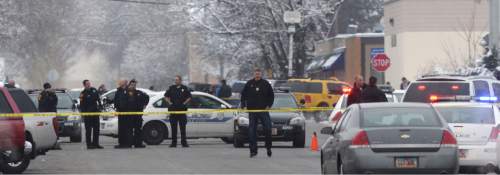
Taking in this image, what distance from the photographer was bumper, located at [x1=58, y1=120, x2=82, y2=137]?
3319 centimetres

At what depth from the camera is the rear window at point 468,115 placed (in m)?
20.2

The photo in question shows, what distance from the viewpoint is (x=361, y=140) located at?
15797 millimetres

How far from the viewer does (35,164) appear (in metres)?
23.2

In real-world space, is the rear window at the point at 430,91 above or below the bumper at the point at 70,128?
above

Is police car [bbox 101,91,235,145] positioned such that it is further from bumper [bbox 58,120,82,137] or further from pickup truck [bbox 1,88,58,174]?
pickup truck [bbox 1,88,58,174]

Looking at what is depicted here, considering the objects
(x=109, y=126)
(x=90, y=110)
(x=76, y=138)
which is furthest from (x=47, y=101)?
(x=76, y=138)

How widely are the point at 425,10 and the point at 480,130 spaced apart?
4255 centimetres

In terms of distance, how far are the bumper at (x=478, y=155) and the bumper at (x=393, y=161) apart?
13.1ft

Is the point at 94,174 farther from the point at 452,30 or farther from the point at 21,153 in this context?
the point at 452,30

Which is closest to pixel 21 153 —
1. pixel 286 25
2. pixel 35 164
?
pixel 35 164

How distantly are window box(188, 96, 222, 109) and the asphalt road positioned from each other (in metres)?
1.50

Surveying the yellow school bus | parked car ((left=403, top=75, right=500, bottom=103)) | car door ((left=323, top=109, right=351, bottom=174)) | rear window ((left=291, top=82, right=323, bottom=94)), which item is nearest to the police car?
parked car ((left=403, top=75, right=500, bottom=103))

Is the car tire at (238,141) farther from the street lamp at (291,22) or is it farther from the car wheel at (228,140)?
the street lamp at (291,22)

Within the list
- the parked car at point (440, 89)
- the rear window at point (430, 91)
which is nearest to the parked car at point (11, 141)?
the parked car at point (440, 89)
